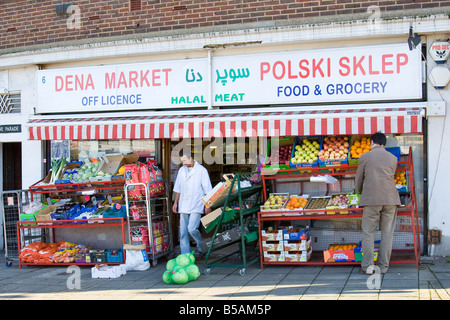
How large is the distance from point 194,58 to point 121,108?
1.68 meters

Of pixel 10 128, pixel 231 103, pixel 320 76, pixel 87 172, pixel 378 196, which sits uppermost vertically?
pixel 320 76

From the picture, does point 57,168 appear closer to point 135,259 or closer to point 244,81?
point 135,259

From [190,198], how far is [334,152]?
2510 mm

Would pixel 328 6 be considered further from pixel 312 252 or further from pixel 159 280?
pixel 159 280

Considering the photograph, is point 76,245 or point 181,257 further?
point 76,245

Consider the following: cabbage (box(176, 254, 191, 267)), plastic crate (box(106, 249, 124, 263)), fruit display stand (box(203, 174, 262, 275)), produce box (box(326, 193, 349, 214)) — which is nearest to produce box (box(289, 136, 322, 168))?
produce box (box(326, 193, 349, 214))

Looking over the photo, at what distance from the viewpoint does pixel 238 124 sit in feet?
26.5

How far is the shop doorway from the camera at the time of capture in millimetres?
11328

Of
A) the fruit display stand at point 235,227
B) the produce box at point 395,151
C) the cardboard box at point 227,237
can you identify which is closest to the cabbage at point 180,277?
the fruit display stand at point 235,227

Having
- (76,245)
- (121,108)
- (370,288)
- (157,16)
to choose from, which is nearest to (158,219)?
(76,245)

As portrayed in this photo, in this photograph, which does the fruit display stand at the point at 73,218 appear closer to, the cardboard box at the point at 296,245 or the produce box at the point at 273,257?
the produce box at the point at 273,257

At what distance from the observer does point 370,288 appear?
247 inches

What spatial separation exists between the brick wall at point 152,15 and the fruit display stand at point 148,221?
2.97m

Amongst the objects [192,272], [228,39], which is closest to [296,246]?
[192,272]
